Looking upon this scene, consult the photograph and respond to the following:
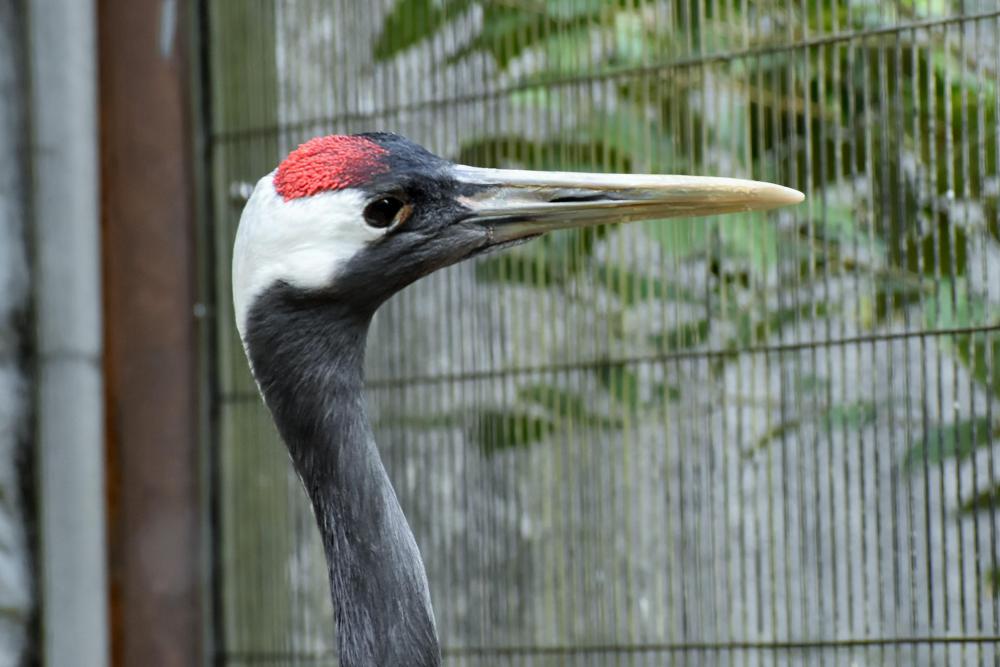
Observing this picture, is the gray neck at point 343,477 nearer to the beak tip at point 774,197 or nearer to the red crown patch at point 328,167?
the red crown patch at point 328,167

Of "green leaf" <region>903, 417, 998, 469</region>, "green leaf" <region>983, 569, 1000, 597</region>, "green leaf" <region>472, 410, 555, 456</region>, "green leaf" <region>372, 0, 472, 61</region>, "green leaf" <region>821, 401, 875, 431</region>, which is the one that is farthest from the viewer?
"green leaf" <region>372, 0, 472, 61</region>

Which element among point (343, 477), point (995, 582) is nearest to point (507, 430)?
point (995, 582)

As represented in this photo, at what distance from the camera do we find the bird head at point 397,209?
2404 mm

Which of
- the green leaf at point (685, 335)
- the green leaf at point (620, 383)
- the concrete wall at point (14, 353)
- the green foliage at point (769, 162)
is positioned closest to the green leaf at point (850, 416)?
the green foliage at point (769, 162)

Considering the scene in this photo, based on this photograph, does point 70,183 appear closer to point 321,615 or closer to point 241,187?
point 241,187

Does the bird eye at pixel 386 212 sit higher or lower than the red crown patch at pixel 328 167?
lower

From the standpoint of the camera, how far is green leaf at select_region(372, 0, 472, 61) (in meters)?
4.28

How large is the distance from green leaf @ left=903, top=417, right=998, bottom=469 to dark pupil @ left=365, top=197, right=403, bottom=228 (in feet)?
5.57

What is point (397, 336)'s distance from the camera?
434 centimetres

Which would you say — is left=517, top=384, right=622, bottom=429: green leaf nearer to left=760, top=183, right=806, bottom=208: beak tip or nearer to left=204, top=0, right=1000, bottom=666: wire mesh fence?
left=204, top=0, right=1000, bottom=666: wire mesh fence

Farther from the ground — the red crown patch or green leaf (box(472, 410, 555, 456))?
the red crown patch

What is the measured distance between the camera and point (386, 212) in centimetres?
248

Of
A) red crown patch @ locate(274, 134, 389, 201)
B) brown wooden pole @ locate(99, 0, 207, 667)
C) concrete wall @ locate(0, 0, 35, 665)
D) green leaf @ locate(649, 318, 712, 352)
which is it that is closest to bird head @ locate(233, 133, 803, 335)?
red crown patch @ locate(274, 134, 389, 201)

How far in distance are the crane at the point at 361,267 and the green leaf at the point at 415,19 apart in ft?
6.05
